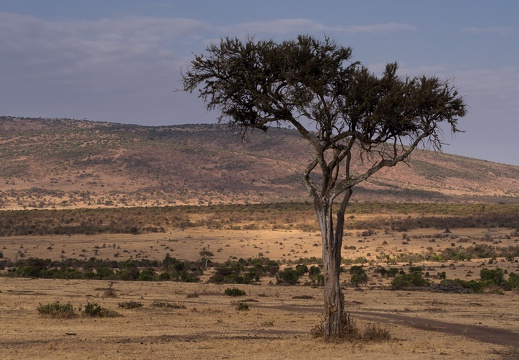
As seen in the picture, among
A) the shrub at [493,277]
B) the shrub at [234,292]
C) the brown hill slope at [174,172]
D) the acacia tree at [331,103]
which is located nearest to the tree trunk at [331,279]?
the acacia tree at [331,103]

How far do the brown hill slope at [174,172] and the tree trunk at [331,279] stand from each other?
94948 mm

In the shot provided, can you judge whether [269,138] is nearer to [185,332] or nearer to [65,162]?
[65,162]

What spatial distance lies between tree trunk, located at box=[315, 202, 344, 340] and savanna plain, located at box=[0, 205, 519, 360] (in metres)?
0.40

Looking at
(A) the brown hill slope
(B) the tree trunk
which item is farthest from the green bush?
(A) the brown hill slope

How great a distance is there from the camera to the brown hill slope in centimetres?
12175

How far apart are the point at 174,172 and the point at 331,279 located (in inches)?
4667

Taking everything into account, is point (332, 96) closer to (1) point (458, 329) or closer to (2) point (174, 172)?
(1) point (458, 329)

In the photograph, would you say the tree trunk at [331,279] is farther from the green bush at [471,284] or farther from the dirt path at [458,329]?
the green bush at [471,284]

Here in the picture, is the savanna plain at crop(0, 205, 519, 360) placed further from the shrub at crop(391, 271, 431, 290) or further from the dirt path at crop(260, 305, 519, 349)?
the shrub at crop(391, 271, 431, 290)

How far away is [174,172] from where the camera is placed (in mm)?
134625

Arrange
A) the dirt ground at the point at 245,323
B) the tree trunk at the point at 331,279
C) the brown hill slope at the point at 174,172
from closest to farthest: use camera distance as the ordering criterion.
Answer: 1. the dirt ground at the point at 245,323
2. the tree trunk at the point at 331,279
3. the brown hill slope at the point at 174,172

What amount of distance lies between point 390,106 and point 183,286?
17879 mm

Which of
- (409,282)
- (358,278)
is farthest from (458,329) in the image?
(358,278)

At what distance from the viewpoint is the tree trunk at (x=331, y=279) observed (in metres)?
17.1
